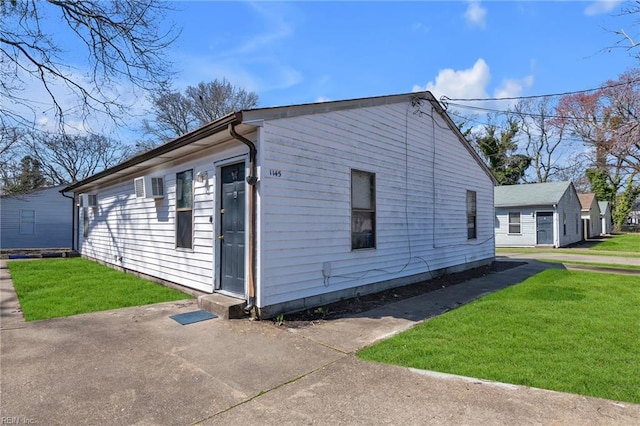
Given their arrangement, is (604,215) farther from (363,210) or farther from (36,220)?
(36,220)

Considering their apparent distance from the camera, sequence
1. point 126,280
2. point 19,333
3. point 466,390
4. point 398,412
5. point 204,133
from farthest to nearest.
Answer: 1. point 126,280
2. point 204,133
3. point 19,333
4. point 466,390
5. point 398,412

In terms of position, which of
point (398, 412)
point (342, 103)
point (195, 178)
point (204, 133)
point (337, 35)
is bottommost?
point (398, 412)

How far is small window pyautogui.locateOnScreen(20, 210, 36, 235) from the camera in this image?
19.7m

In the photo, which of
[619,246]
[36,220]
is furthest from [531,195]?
[36,220]

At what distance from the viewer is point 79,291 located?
7.37 m

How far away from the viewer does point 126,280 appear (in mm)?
8602

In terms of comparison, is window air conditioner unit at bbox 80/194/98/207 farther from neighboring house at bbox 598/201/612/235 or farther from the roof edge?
neighboring house at bbox 598/201/612/235

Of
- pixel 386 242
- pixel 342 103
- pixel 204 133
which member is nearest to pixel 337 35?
pixel 342 103

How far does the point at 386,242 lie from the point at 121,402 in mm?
5639

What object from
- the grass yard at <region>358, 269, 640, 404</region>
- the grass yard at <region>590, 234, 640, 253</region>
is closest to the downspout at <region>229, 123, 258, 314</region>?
the grass yard at <region>358, 269, 640, 404</region>

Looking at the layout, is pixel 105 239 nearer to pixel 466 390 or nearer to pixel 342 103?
pixel 342 103

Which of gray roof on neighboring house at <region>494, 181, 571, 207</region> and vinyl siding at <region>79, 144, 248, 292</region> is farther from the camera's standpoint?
gray roof on neighboring house at <region>494, 181, 571, 207</region>

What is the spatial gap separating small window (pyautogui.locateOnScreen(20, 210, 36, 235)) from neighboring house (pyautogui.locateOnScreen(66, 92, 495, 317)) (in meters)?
13.4

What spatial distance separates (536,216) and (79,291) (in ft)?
74.5
